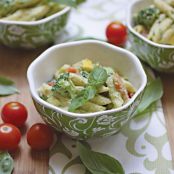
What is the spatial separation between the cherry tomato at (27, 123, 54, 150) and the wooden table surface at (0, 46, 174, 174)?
25 mm

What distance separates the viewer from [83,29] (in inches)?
83.5

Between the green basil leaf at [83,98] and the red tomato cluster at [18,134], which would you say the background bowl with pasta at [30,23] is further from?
the green basil leaf at [83,98]

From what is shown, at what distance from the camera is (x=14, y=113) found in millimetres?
1667

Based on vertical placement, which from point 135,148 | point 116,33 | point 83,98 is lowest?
point 135,148

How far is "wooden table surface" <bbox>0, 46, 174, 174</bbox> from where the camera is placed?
1569 millimetres

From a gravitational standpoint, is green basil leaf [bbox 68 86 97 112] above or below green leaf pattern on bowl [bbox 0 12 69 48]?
above

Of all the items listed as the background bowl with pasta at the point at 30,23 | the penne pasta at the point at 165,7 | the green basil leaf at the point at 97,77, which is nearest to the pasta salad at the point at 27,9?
the background bowl with pasta at the point at 30,23

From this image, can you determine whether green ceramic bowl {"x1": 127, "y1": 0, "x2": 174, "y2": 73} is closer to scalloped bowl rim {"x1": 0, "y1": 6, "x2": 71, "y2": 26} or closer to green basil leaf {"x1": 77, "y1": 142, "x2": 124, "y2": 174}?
scalloped bowl rim {"x1": 0, "y1": 6, "x2": 71, "y2": 26}

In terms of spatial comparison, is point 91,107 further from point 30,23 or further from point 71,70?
point 30,23

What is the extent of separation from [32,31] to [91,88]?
496mm

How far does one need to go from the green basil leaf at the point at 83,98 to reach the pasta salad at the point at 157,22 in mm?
431

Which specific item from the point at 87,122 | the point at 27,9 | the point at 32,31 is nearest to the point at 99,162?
the point at 87,122

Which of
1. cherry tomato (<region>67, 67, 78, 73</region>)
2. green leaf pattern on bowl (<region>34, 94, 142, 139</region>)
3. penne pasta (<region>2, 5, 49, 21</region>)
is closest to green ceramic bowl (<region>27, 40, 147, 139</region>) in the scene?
green leaf pattern on bowl (<region>34, 94, 142, 139</region>)

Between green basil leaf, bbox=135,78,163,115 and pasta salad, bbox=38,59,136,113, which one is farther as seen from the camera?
green basil leaf, bbox=135,78,163,115
